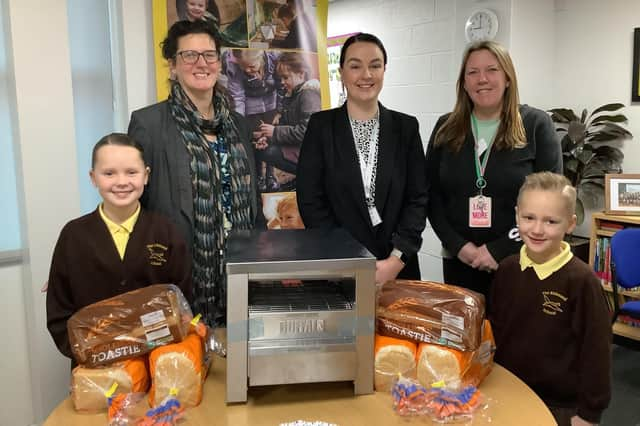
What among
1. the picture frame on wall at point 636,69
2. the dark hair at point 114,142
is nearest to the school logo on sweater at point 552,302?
the dark hair at point 114,142

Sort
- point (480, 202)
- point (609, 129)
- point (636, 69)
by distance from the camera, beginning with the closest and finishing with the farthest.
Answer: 1. point (480, 202)
2. point (636, 69)
3. point (609, 129)

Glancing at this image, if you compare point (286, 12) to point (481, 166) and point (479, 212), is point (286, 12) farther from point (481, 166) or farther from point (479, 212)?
point (479, 212)

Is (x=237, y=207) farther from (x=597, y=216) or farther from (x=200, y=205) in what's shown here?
(x=597, y=216)

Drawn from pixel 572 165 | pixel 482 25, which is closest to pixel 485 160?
pixel 572 165

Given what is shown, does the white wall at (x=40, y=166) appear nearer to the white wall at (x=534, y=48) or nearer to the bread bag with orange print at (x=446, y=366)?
the bread bag with orange print at (x=446, y=366)

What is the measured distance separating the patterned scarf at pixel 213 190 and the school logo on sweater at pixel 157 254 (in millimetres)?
283

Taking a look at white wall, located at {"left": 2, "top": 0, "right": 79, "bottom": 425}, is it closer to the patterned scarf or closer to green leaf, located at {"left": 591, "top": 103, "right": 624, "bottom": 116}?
A: the patterned scarf

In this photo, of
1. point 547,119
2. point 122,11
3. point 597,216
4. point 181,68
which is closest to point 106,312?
point 181,68

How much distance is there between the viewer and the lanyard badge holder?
2125 millimetres

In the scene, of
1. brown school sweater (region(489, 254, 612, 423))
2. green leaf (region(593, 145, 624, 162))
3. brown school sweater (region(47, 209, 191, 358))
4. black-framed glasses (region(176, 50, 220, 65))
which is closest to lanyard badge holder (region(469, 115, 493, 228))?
brown school sweater (region(489, 254, 612, 423))

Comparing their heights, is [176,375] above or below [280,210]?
below

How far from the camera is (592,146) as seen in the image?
3918 mm

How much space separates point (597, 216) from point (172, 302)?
127 inches

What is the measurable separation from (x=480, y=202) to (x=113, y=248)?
Result: 4.41 ft
